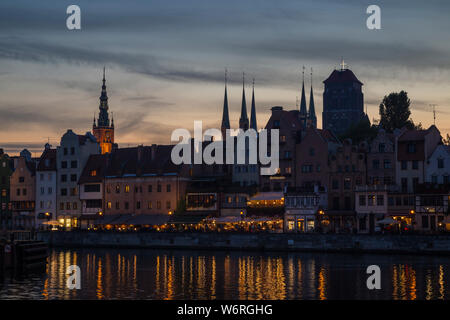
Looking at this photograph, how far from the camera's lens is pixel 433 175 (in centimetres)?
10750

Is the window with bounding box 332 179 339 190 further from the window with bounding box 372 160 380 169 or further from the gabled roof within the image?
the gabled roof

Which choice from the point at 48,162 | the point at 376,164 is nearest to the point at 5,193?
the point at 48,162

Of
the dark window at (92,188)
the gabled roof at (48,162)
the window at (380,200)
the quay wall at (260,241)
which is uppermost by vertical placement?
the gabled roof at (48,162)

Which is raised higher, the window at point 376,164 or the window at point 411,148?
the window at point 411,148

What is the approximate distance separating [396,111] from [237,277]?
265ft

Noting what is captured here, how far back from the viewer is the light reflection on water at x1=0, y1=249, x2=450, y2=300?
62312 mm

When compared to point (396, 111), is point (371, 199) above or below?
below

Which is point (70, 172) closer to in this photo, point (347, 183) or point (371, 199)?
point (347, 183)

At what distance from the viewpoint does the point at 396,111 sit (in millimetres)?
146375

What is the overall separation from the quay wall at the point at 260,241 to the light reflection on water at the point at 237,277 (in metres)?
2.71

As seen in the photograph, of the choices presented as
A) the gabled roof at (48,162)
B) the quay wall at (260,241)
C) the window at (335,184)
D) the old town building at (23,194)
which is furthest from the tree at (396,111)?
the old town building at (23,194)

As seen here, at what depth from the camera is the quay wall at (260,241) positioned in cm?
9581

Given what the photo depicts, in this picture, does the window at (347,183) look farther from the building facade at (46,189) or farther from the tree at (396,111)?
the building facade at (46,189)
